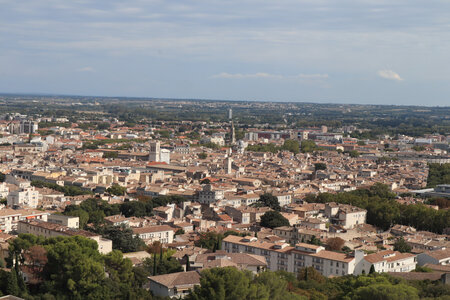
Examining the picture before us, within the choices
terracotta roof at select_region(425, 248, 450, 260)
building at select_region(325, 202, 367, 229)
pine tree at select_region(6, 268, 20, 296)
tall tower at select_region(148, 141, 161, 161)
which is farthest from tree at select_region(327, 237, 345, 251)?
tall tower at select_region(148, 141, 161, 161)

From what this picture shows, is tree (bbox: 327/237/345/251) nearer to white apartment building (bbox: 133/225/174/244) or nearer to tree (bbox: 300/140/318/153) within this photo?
white apartment building (bbox: 133/225/174/244)

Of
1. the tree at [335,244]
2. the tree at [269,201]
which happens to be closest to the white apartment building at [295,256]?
the tree at [335,244]

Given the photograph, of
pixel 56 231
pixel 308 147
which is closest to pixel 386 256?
pixel 56 231

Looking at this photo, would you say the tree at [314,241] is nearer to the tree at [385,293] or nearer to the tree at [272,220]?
the tree at [272,220]

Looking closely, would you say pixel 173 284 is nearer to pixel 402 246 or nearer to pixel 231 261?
pixel 231 261

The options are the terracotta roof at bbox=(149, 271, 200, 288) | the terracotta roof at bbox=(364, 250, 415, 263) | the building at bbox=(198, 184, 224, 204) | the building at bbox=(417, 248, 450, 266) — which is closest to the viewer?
the terracotta roof at bbox=(149, 271, 200, 288)
